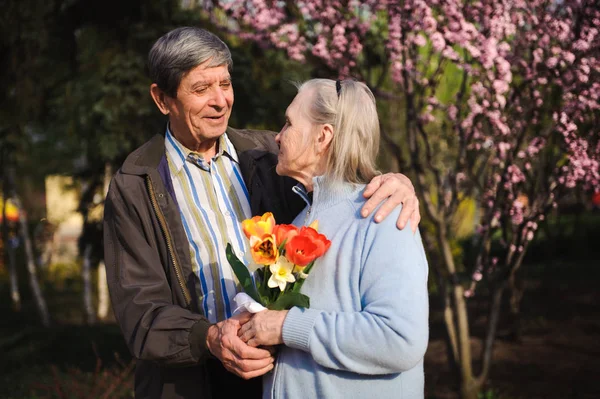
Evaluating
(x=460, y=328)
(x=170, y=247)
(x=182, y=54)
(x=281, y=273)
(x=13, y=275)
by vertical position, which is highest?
(x=182, y=54)

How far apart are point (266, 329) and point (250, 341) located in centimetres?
8

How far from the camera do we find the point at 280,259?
7.73 feet

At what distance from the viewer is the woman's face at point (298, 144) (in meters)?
2.56

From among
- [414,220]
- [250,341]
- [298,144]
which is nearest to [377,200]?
[414,220]

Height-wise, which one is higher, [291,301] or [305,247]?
[305,247]

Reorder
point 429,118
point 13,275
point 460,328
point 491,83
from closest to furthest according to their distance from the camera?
point 491,83 → point 429,118 → point 460,328 → point 13,275

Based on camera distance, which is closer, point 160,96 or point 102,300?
point 160,96

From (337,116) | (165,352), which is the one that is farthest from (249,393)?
(337,116)

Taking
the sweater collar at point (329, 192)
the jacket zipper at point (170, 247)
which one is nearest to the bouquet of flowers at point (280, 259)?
the sweater collar at point (329, 192)

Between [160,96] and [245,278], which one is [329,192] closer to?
[245,278]

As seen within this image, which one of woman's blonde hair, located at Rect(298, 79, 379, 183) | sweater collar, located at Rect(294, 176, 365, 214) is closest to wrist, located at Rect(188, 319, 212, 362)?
sweater collar, located at Rect(294, 176, 365, 214)

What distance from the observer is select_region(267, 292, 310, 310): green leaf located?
2326 mm

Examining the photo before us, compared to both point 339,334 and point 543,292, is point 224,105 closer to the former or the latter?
point 339,334

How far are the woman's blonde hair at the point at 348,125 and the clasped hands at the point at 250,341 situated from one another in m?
0.57
